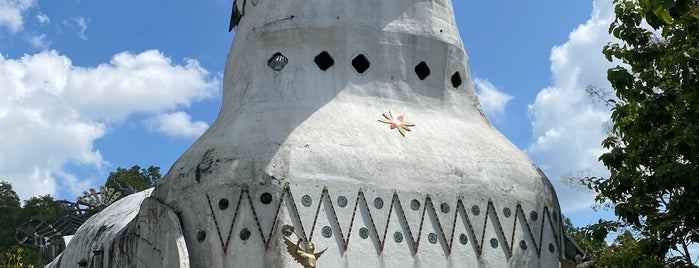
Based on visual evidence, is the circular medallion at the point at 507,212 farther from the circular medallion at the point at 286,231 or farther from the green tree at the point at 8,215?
the green tree at the point at 8,215

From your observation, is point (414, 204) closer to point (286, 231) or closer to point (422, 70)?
point (286, 231)

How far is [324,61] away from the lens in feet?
49.1

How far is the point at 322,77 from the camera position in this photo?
14750 millimetres

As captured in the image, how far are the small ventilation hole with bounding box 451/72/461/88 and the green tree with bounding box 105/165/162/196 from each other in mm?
32978

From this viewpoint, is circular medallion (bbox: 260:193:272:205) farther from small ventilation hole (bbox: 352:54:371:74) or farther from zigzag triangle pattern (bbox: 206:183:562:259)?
small ventilation hole (bbox: 352:54:371:74)

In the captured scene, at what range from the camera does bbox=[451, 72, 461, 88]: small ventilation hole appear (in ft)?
51.6

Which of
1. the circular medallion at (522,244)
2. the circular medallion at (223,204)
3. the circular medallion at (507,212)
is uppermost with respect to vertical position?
the circular medallion at (507,212)

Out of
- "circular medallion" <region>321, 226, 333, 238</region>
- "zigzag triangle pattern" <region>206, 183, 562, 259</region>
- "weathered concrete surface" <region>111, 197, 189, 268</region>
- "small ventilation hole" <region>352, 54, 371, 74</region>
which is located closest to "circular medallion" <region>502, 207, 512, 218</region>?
"zigzag triangle pattern" <region>206, 183, 562, 259</region>

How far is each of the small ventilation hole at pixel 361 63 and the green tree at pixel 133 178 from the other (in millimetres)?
33064

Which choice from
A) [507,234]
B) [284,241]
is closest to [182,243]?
[284,241]

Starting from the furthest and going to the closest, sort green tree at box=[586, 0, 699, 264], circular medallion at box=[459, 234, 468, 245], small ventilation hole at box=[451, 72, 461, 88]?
small ventilation hole at box=[451, 72, 461, 88] < circular medallion at box=[459, 234, 468, 245] < green tree at box=[586, 0, 699, 264]

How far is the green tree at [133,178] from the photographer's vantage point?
155ft

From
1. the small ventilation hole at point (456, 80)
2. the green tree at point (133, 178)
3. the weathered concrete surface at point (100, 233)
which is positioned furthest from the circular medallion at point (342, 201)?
the green tree at point (133, 178)

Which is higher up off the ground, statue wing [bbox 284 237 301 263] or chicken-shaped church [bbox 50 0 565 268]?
chicken-shaped church [bbox 50 0 565 268]
